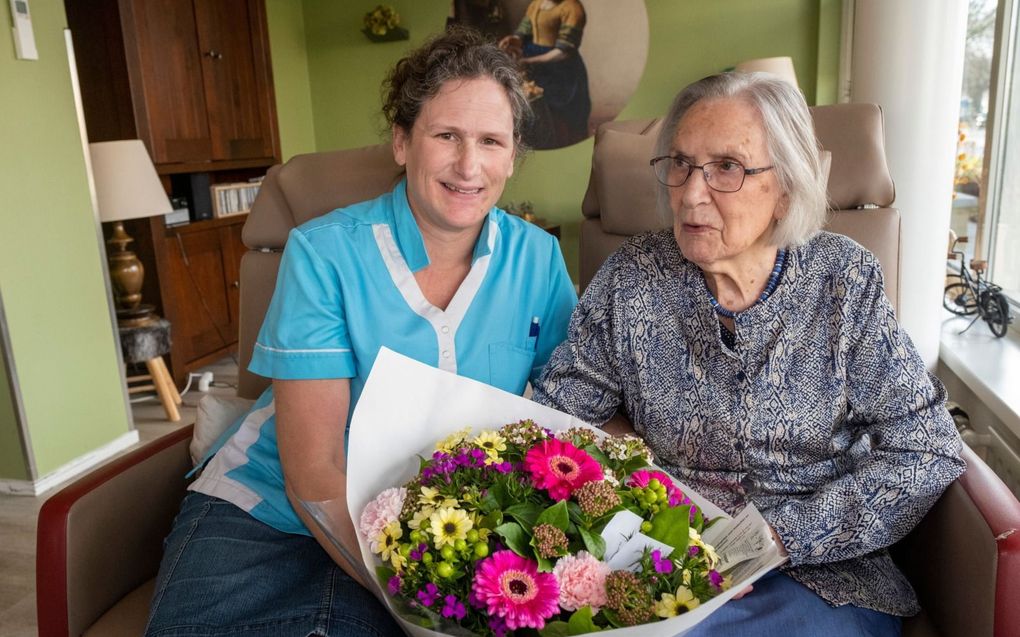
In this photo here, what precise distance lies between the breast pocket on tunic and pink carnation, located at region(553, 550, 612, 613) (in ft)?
2.00

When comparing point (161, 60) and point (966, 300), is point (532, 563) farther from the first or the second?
point (161, 60)

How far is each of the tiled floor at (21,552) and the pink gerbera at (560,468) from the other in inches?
65.5

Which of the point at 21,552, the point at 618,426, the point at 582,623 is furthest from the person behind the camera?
the point at 21,552

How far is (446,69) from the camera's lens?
1.24 m

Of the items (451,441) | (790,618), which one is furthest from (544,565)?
(790,618)

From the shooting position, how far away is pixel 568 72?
485cm

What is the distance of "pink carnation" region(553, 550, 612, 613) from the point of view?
74 centimetres

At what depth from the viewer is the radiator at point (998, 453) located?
162 cm

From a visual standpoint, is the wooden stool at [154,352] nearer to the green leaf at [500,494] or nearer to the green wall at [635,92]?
the green wall at [635,92]

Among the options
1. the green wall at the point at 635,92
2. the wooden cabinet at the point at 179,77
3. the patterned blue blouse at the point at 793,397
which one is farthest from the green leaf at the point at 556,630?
the green wall at the point at 635,92

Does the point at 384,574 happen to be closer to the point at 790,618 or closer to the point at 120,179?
the point at 790,618

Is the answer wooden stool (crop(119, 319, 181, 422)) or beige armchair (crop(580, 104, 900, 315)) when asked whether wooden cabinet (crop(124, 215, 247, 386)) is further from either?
beige armchair (crop(580, 104, 900, 315))

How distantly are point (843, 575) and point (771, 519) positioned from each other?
5.0 inches

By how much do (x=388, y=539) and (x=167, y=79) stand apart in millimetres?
3730
